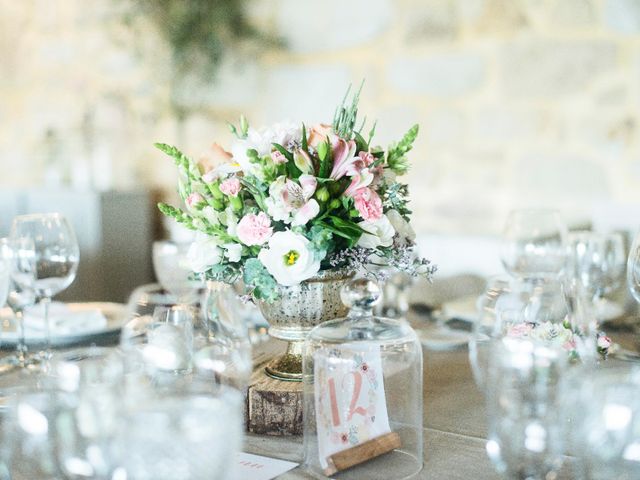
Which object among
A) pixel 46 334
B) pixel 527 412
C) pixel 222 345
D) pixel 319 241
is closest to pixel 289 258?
pixel 319 241

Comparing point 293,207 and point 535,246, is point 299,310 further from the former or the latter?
point 535,246

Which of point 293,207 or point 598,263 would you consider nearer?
point 293,207

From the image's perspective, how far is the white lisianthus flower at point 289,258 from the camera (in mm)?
1001

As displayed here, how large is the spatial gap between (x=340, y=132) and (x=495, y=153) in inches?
79.9

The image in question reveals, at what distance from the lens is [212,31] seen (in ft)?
11.5

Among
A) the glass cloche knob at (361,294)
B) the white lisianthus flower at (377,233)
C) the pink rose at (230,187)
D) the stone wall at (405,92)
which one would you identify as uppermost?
the stone wall at (405,92)

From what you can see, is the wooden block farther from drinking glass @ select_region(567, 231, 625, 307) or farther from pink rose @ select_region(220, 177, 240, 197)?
drinking glass @ select_region(567, 231, 625, 307)

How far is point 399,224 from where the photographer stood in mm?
1111

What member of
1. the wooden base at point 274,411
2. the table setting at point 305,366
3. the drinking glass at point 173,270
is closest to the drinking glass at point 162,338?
the table setting at point 305,366

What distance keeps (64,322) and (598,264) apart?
1.08 metres

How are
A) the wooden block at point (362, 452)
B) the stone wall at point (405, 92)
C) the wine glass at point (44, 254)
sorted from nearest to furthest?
1. the wooden block at point (362, 452)
2. the wine glass at point (44, 254)
3. the stone wall at point (405, 92)

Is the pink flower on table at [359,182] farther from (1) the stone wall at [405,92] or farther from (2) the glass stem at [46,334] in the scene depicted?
(1) the stone wall at [405,92]

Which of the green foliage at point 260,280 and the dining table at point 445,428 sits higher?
the green foliage at point 260,280

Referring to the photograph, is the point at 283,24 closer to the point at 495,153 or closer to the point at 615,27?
the point at 495,153
